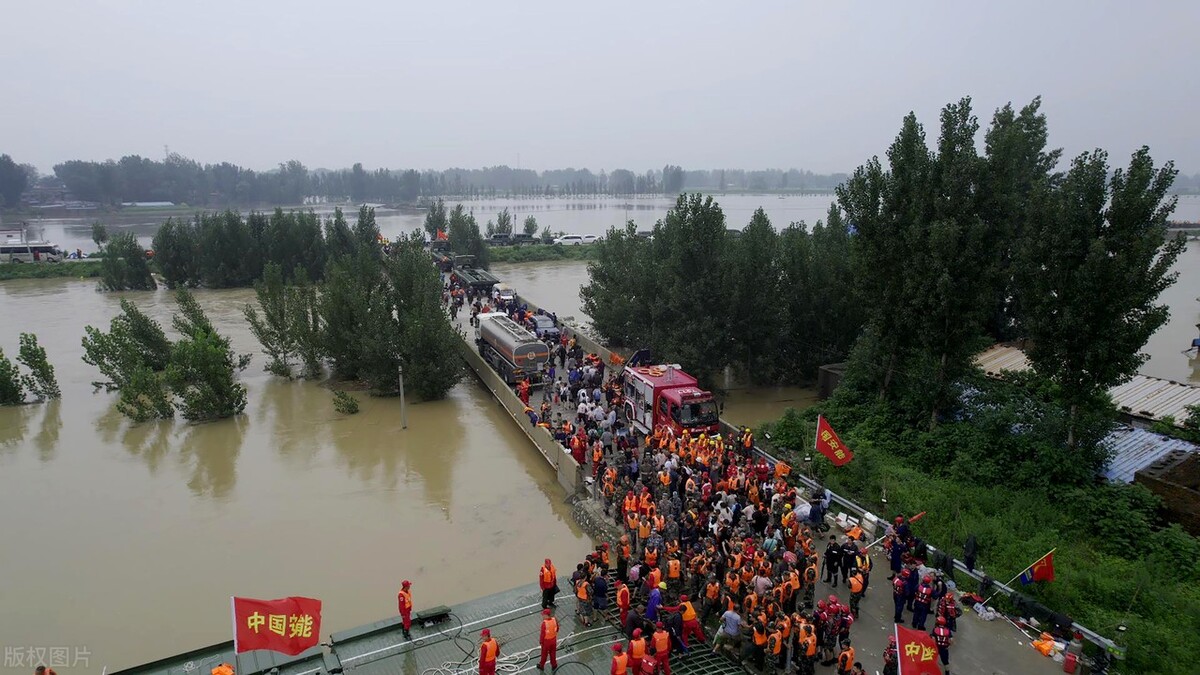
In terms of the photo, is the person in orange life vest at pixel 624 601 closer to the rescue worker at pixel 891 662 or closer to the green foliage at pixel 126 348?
the rescue worker at pixel 891 662

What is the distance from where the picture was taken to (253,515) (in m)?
20.3

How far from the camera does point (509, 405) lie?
87.6ft

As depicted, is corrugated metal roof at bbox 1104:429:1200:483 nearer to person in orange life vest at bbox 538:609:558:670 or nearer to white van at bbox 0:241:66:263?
person in orange life vest at bbox 538:609:558:670

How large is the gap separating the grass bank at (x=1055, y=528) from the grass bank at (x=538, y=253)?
62461mm

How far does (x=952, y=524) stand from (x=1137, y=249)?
7.42m

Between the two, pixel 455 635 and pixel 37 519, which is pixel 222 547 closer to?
pixel 37 519

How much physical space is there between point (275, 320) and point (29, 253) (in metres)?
57.3

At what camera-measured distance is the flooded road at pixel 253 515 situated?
15.8m

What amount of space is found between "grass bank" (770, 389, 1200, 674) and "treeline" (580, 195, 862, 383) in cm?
677

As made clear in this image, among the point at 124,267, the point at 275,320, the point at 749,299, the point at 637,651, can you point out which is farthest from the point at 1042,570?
the point at 124,267

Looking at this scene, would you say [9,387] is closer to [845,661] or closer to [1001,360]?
[845,661]

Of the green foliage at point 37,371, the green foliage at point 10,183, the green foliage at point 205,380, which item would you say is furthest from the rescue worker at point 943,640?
the green foliage at point 10,183

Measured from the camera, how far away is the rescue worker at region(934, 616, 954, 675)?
36.6 feet

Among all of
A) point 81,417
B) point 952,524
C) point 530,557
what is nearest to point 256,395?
point 81,417
